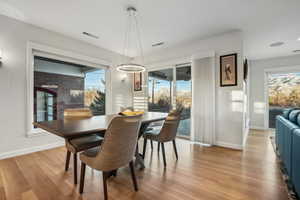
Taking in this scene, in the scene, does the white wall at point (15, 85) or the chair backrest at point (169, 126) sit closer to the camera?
the chair backrest at point (169, 126)

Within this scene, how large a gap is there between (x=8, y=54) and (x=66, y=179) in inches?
101

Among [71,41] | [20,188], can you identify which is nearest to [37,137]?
[20,188]

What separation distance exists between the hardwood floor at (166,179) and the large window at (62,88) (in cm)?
107

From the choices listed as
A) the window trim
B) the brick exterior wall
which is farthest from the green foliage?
the window trim

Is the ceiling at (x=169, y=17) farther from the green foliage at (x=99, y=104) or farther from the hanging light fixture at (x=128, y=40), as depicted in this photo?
the green foliage at (x=99, y=104)

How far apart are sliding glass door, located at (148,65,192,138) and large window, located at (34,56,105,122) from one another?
5.42 ft

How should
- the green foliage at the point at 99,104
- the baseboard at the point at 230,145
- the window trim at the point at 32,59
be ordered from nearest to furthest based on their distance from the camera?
the window trim at the point at 32,59, the baseboard at the point at 230,145, the green foliage at the point at 99,104

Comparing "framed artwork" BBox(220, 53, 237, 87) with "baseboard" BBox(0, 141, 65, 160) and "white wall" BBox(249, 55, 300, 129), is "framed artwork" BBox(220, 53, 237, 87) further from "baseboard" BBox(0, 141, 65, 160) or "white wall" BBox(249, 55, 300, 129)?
"baseboard" BBox(0, 141, 65, 160)

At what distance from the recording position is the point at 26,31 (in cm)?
287

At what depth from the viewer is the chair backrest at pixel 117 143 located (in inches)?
53.2

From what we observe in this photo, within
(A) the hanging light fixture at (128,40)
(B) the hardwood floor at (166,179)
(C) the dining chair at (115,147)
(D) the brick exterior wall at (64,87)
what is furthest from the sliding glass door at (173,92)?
(C) the dining chair at (115,147)

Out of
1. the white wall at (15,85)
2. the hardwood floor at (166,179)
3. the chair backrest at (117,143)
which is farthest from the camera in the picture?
the white wall at (15,85)

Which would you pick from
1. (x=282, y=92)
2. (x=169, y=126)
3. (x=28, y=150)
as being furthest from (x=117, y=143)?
(x=282, y=92)

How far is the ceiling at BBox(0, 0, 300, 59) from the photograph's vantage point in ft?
7.50
